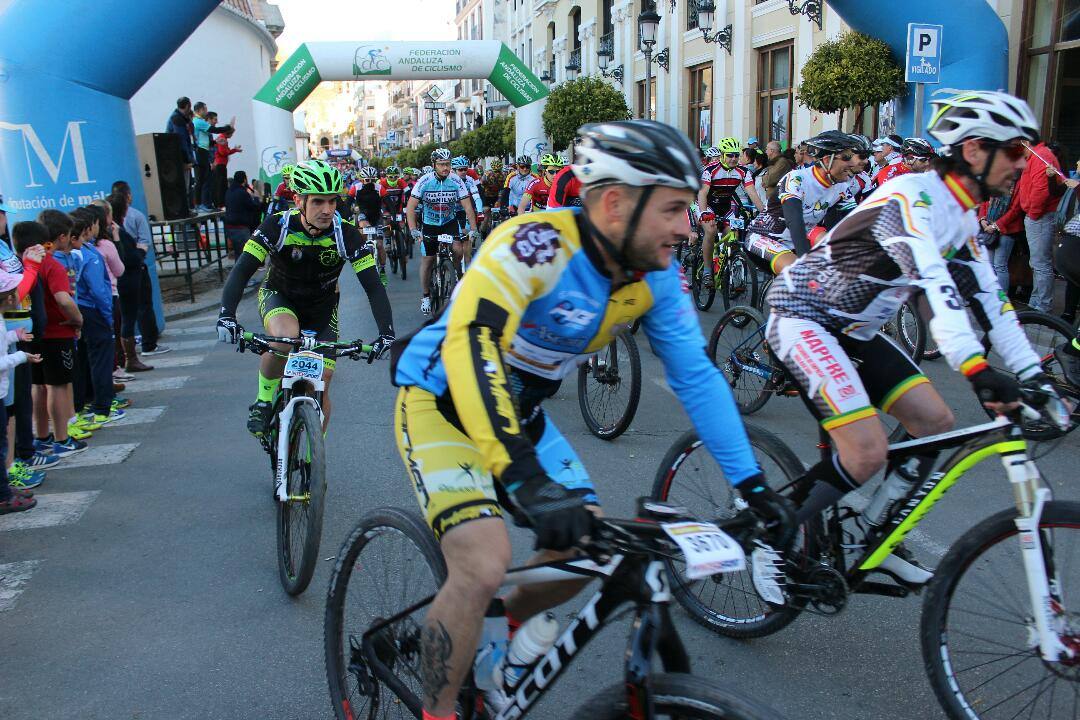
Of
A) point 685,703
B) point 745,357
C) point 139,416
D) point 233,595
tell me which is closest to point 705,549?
point 685,703

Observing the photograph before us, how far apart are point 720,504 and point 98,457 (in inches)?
195

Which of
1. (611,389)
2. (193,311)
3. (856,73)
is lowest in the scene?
(193,311)

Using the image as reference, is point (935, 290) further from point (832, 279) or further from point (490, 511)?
point (490, 511)

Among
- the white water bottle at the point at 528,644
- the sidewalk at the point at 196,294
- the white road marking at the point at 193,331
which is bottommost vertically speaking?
the white road marking at the point at 193,331

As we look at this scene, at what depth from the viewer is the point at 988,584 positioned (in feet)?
9.34

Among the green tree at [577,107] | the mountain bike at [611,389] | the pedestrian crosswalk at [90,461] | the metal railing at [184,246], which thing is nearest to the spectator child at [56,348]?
the pedestrian crosswalk at [90,461]

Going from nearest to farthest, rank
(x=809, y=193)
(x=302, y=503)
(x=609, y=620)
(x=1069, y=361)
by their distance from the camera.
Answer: (x=609, y=620)
(x=302, y=503)
(x=1069, y=361)
(x=809, y=193)

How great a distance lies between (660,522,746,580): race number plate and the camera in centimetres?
188

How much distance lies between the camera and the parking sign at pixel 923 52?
417 inches

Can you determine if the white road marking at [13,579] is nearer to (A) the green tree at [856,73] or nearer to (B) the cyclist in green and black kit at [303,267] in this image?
(B) the cyclist in green and black kit at [303,267]

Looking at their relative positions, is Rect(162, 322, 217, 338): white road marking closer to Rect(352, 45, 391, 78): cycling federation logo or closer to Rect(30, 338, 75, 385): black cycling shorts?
Rect(30, 338, 75, 385): black cycling shorts

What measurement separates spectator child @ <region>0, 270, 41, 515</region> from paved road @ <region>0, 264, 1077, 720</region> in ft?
0.50

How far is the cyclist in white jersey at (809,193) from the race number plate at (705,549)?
4607 millimetres

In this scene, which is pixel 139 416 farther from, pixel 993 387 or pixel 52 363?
pixel 993 387
